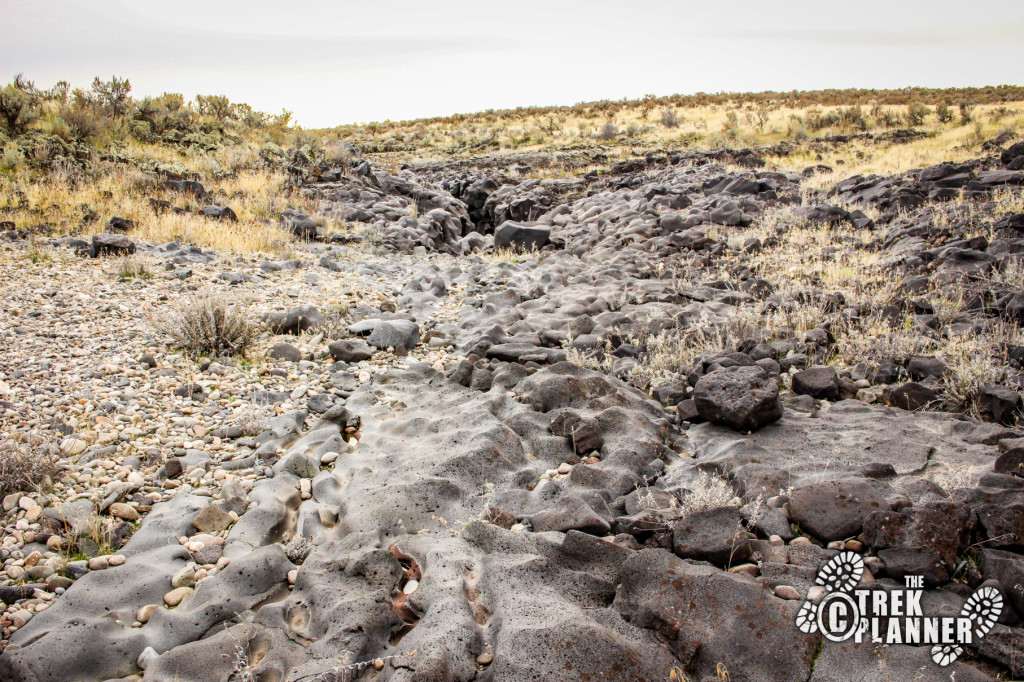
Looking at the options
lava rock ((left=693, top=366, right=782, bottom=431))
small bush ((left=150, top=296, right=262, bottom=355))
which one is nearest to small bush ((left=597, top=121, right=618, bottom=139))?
small bush ((left=150, top=296, right=262, bottom=355))

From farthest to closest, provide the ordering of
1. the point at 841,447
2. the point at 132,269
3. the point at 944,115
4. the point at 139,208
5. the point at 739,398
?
the point at 944,115, the point at 139,208, the point at 132,269, the point at 739,398, the point at 841,447

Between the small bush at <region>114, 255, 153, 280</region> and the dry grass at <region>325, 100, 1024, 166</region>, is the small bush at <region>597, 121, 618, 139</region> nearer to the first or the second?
the dry grass at <region>325, 100, 1024, 166</region>

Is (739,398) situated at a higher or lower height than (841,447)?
higher

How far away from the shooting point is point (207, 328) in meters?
5.69

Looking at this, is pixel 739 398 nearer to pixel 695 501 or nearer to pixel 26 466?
pixel 695 501

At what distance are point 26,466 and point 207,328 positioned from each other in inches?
92.1

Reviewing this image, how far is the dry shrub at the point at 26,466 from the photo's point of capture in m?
3.44

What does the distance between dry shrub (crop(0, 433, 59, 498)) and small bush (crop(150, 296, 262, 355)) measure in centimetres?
198

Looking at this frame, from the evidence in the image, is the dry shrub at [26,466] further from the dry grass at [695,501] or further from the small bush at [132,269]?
the small bush at [132,269]

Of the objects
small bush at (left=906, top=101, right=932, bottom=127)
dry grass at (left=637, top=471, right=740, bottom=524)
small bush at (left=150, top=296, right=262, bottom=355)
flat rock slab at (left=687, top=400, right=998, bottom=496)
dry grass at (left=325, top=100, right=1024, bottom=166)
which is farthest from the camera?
small bush at (left=906, top=101, right=932, bottom=127)

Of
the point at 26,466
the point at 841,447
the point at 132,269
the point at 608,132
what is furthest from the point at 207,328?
the point at 608,132

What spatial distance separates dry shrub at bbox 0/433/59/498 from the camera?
135 inches

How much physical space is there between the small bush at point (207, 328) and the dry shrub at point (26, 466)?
1981 mm

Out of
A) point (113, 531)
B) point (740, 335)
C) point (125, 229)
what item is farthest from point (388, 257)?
point (113, 531)
